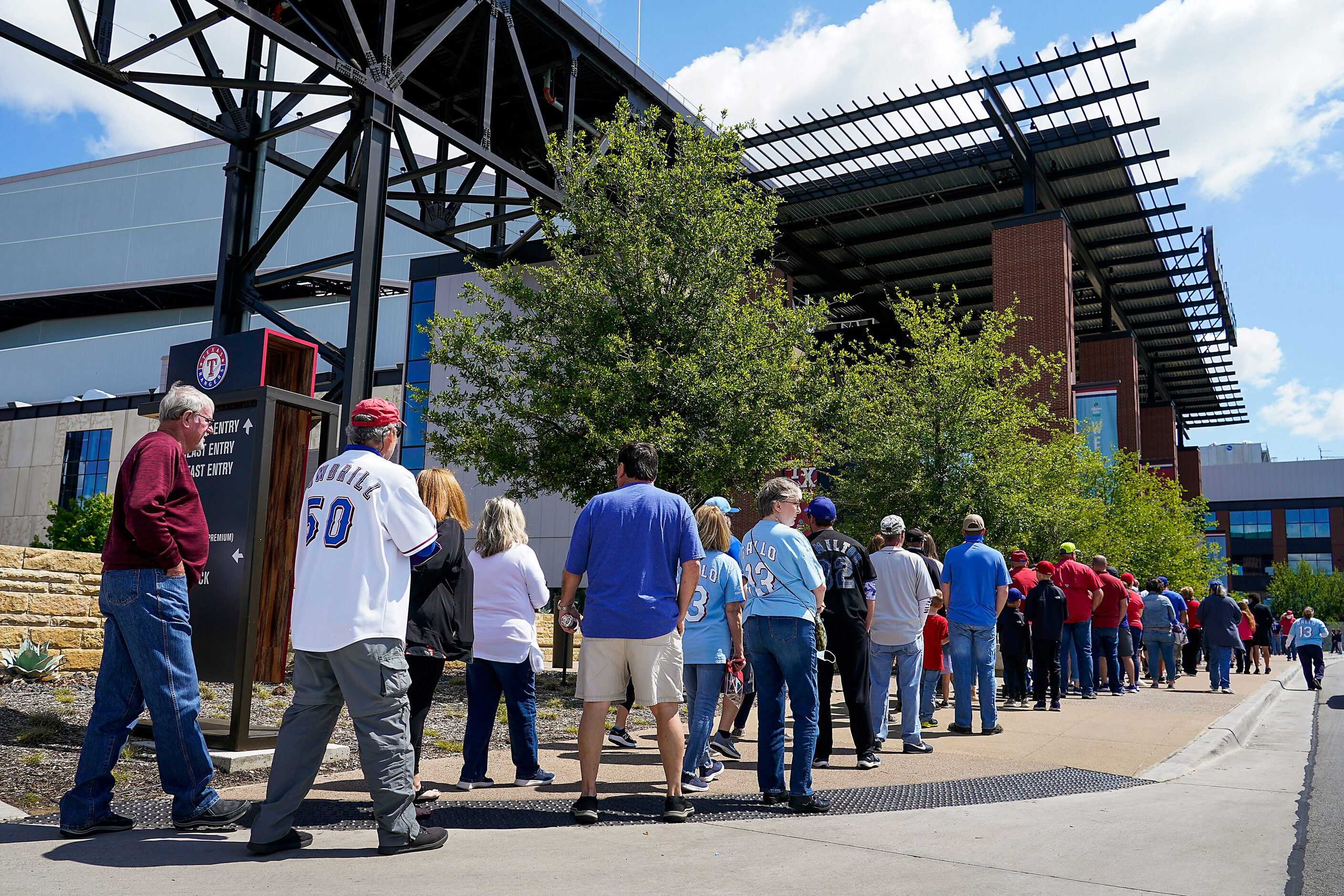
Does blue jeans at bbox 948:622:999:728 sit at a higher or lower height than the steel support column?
lower

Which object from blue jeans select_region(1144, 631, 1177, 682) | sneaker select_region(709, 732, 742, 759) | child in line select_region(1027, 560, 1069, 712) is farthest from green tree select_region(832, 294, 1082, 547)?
sneaker select_region(709, 732, 742, 759)

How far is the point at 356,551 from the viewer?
13.1ft

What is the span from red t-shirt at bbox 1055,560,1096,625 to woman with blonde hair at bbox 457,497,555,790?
377 inches

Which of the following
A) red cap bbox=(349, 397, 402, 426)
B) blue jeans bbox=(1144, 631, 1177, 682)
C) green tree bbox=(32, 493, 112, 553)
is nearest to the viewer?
red cap bbox=(349, 397, 402, 426)

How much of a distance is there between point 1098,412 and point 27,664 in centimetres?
2789

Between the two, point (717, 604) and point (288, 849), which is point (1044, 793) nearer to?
point (717, 604)

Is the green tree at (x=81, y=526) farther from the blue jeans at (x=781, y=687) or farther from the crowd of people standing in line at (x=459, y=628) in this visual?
the blue jeans at (x=781, y=687)

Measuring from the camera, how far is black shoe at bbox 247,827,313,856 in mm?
3836

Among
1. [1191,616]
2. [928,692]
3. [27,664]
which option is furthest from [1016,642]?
[1191,616]

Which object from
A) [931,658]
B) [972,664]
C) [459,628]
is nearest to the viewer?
[459,628]

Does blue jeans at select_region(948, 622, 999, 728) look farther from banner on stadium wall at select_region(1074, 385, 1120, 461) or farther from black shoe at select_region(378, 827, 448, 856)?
banner on stadium wall at select_region(1074, 385, 1120, 461)

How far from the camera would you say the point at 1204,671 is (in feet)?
75.8

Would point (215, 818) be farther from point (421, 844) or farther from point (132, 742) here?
point (132, 742)

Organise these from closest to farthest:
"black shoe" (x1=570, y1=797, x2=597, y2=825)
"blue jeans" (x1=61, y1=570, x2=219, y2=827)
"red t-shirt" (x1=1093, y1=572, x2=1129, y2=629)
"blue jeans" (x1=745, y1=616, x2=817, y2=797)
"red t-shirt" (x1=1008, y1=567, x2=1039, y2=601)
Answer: "blue jeans" (x1=61, y1=570, x2=219, y2=827)
"black shoe" (x1=570, y1=797, x2=597, y2=825)
"blue jeans" (x1=745, y1=616, x2=817, y2=797)
"red t-shirt" (x1=1008, y1=567, x2=1039, y2=601)
"red t-shirt" (x1=1093, y1=572, x2=1129, y2=629)
